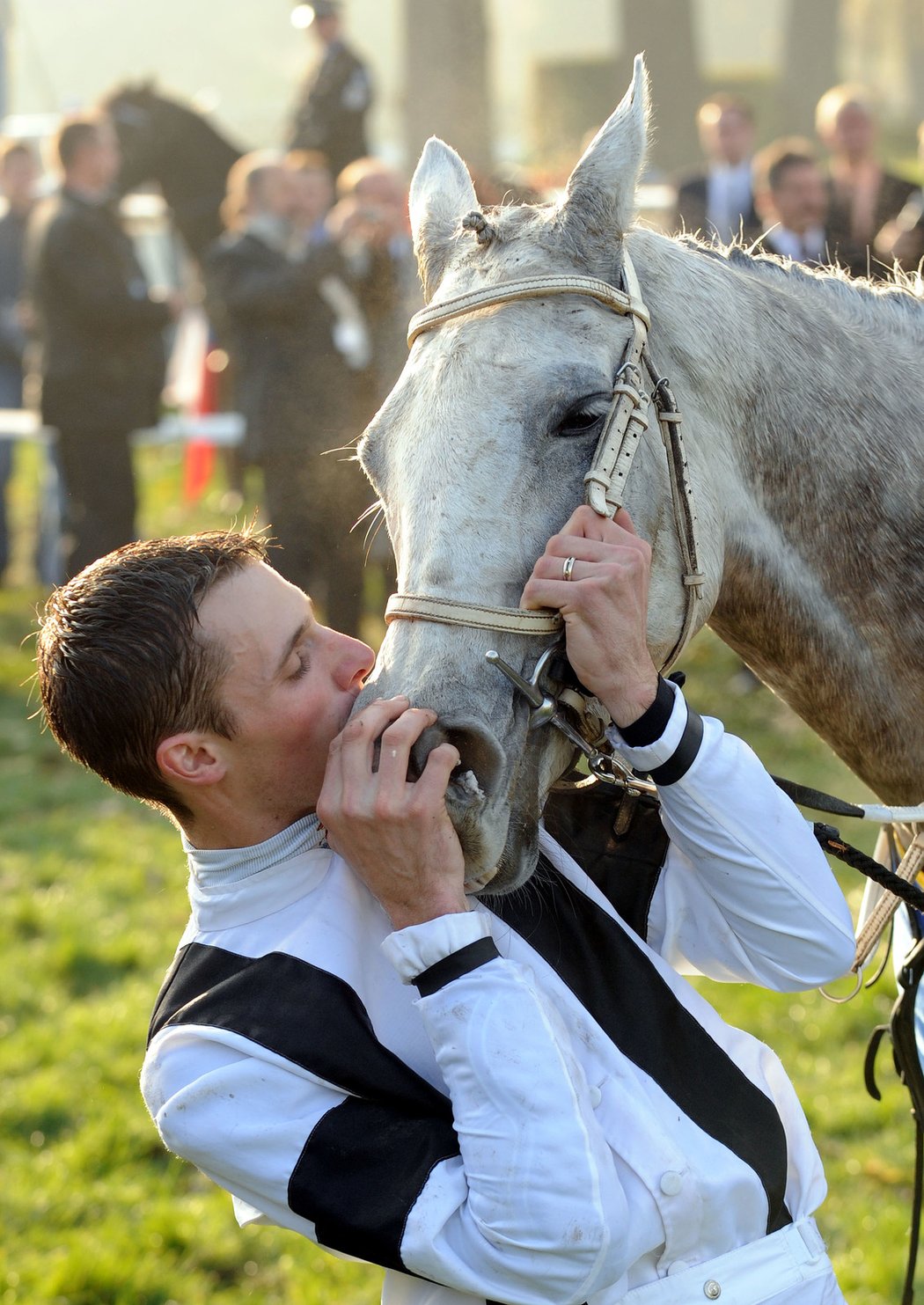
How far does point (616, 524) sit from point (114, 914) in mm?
3944

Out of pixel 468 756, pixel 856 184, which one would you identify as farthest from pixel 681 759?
pixel 856 184

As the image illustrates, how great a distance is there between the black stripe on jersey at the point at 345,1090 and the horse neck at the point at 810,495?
3.08ft

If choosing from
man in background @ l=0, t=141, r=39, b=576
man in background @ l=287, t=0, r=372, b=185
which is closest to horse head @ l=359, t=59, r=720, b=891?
man in background @ l=287, t=0, r=372, b=185

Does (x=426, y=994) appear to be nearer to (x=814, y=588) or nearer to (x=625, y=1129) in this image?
(x=625, y=1129)

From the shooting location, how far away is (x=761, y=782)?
1.80 m

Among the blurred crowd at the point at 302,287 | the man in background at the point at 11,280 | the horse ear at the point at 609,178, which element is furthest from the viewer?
the man in background at the point at 11,280

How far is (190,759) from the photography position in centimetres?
182

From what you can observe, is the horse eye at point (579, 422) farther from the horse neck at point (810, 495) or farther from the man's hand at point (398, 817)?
the man's hand at point (398, 817)

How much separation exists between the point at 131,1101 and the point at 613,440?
115 inches

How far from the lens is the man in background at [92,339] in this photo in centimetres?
767

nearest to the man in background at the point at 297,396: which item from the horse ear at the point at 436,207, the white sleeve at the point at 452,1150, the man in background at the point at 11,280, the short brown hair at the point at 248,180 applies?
the short brown hair at the point at 248,180

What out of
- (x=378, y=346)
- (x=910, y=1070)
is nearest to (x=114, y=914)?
(x=378, y=346)

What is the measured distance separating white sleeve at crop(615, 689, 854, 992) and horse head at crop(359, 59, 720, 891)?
0.20m

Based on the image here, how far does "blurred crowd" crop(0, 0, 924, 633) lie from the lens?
6.63 metres
